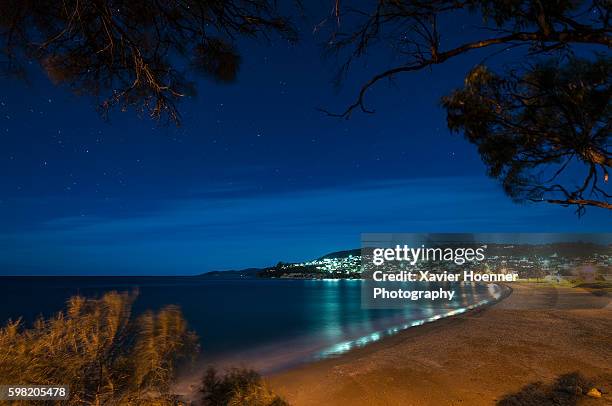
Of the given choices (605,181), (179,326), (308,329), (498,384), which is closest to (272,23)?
(179,326)

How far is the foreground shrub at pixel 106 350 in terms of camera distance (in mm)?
3850

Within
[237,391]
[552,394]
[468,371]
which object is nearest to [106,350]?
[237,391]

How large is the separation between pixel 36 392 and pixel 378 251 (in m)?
14.8

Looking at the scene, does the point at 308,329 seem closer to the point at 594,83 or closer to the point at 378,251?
the point at 378,251

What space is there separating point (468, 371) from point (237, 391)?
4738 millimetres

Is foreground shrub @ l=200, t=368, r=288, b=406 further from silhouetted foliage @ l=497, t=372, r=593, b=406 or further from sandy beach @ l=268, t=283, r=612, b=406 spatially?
silhouetted foliage @ l=497, t=372, r=593, b=406

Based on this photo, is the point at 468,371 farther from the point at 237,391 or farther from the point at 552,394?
the point at 237,391

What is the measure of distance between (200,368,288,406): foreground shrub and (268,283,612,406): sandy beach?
7.35ft

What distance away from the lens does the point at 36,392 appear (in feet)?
11.3

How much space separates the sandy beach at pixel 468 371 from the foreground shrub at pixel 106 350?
338cm

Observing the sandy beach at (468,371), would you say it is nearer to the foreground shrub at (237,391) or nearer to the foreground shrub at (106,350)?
the foreground shrub at (237,391)

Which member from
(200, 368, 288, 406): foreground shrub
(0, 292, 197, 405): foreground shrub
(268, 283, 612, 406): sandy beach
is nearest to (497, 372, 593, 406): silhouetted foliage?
(268, 283, 612, 406): sandy beach

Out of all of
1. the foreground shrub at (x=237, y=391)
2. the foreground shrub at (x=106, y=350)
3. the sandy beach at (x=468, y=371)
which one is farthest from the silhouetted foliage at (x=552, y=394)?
the foreground shrub at (x=106, y=350)

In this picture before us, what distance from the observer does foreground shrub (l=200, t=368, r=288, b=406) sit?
425 centimetres
